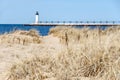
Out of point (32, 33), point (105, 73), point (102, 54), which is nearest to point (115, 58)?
point (102, 54)

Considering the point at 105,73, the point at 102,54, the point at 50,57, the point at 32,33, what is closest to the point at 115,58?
the point at 102,54

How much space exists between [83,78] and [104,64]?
0.45m

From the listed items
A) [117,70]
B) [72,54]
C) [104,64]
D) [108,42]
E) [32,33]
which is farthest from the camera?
[32,33]

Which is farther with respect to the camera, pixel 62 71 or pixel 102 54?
pixel 102 54

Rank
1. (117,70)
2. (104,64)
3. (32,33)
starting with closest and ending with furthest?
(117,70), (104,64), (32,33)

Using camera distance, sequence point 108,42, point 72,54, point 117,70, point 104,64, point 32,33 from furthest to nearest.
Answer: point 32,33 < point 108,42 < point 72,54 < point 104,64 < point 117,70

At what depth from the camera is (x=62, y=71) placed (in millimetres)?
5664

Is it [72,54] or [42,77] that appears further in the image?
[72,54]

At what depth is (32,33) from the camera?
1563cm

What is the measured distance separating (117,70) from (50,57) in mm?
1543

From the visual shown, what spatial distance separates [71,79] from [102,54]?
3.26 feet

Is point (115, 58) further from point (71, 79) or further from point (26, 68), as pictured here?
point (26, 68)

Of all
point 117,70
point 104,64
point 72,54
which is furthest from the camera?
point 72,54

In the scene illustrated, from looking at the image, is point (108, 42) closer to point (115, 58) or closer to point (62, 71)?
point (115, 58)
